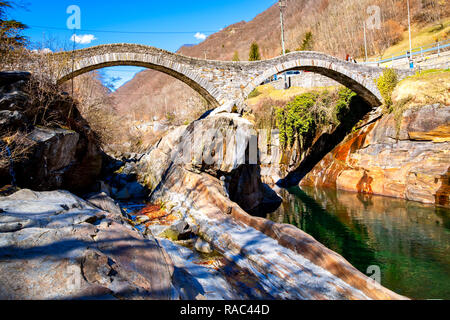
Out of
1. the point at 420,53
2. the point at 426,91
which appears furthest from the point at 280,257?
the point at 420,53

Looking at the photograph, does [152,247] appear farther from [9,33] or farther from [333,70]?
[333,70]

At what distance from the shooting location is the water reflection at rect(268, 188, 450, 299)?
17.9 ft

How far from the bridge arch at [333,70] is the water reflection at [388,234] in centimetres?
792

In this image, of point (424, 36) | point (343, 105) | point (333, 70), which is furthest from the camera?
point (424, 36)

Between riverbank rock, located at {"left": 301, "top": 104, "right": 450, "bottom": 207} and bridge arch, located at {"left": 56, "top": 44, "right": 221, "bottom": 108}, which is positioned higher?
bridge arch, located at {"left": 56, "top": 44, "right": 221, "bottom": 108}

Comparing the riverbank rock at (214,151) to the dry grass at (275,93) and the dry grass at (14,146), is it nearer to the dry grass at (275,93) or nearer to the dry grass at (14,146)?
the dry grass at (14,146)

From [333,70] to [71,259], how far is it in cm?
1815

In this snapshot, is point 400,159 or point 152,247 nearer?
point 152,247

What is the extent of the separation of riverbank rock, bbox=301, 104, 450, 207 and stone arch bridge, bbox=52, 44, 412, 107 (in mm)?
3792

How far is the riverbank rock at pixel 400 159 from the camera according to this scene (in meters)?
11.5

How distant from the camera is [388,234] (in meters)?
8.18

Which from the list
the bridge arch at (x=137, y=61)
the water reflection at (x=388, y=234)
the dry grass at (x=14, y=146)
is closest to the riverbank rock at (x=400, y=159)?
the water reflection at (x=388, y=234)

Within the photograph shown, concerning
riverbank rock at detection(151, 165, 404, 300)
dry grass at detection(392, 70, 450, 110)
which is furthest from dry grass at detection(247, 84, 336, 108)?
riverbank rock at detection(151, 165, 404, 300)

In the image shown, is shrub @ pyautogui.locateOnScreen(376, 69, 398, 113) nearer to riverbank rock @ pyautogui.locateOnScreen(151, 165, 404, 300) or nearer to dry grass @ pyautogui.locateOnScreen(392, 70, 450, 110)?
dry grass @ pyautogui.locateOnScreen(392, 70, 450, 110)
